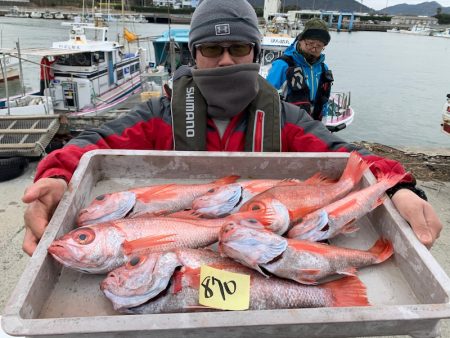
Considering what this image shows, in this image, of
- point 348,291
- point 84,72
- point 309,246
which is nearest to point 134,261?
point 309,246

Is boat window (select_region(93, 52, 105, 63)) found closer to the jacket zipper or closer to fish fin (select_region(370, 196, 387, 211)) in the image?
the jacket zipper

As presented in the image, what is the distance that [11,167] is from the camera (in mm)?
6266

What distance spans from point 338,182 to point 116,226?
1154mm

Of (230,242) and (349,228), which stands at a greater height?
(230,242)

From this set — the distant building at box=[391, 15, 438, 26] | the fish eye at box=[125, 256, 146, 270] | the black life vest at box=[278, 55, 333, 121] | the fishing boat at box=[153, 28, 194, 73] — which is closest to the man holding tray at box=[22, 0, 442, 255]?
the fish eye at box=[125, 256, 146, 270]

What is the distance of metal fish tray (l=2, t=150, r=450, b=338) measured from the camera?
975mm

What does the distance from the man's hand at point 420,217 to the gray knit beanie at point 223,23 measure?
1.22 metres

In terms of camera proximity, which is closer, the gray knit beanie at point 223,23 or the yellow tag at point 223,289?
the yellow tag at point 223,289

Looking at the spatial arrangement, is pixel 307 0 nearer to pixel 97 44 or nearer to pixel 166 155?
pixel 97 44

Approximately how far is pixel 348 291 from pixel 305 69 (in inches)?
178

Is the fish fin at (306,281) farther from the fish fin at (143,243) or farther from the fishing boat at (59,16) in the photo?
the fishing boat at (59,16)

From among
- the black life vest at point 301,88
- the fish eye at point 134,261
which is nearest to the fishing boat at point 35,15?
the black life vest at point 301,88

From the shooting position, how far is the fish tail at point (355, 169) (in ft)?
6.12

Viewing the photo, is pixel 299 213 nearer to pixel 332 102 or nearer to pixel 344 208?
pixel 344 208
